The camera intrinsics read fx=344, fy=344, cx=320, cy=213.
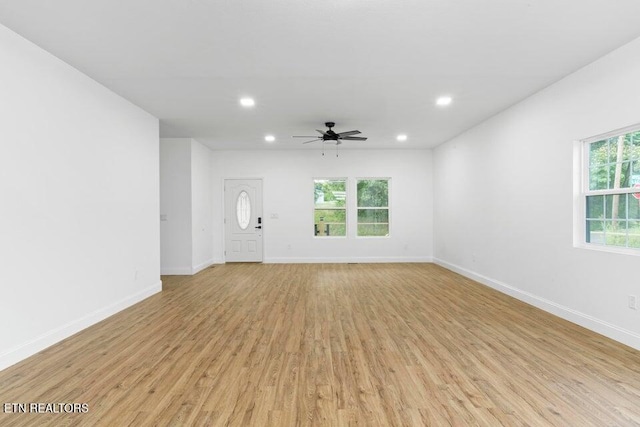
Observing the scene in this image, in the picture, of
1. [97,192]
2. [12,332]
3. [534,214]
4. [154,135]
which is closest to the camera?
[12,332]

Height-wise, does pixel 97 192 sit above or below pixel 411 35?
below

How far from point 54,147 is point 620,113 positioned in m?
5.47

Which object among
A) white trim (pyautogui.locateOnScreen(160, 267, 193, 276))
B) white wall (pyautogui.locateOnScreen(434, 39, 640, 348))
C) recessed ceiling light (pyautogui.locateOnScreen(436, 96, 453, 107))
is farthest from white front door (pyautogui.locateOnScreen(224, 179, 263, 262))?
recessed ceiling light (pyautogui.locateOnScreen(436, 96, 453, 107))

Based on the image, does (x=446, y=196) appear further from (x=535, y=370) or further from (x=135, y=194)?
(x=135, y=194)

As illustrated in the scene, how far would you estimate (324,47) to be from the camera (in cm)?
321

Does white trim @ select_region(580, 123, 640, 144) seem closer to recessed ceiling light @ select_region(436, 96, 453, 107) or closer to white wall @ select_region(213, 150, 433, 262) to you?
recessed ceiling light @ select_region(436, 96, 453, 107)

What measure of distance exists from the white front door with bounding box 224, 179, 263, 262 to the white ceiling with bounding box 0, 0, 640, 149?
346 centimetres

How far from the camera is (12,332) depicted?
2.83 meters

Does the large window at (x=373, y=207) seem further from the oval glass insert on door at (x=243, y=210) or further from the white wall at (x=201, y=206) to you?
the white wall at (x=201, y=206)

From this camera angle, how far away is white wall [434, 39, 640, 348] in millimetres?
3271

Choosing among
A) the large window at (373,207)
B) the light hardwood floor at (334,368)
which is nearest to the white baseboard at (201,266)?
the light hardwood floor at (334,368)

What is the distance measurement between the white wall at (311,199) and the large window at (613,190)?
4.79 m

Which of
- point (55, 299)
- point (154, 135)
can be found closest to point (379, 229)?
point (154, 135)

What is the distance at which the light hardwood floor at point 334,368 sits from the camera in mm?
2088
